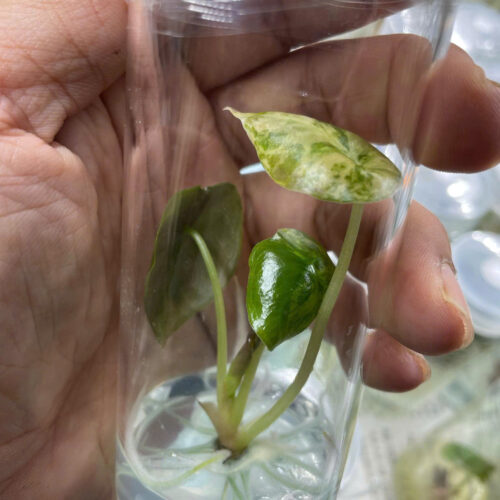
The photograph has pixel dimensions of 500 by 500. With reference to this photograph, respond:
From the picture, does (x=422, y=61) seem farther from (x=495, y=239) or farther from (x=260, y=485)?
(x=495, y=239)

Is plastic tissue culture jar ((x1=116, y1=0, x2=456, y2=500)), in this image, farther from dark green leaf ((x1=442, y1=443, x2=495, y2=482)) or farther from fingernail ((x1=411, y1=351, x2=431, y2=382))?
dark green leaf ((x1=442, y1=443, x2=495, y2=482))

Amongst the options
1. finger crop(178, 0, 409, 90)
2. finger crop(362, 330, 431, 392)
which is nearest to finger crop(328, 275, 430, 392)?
finger crop(362, 330, 431, 392)

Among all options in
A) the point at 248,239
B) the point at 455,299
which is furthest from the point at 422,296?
the point at 248,239

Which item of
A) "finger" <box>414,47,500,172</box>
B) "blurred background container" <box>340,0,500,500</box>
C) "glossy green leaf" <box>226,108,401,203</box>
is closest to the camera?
"glossy green leaf" <box>226,108,401,203</box>

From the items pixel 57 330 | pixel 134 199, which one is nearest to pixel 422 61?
pixel 134 199

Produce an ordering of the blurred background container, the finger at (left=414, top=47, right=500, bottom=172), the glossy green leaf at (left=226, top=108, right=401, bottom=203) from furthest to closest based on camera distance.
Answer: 1. the blurred background container
2. the finger at (left=414, top=47, right=500, bottom=172)
3. the glossy green leaf at (left=226, top=108, right=401, bottom=203)
